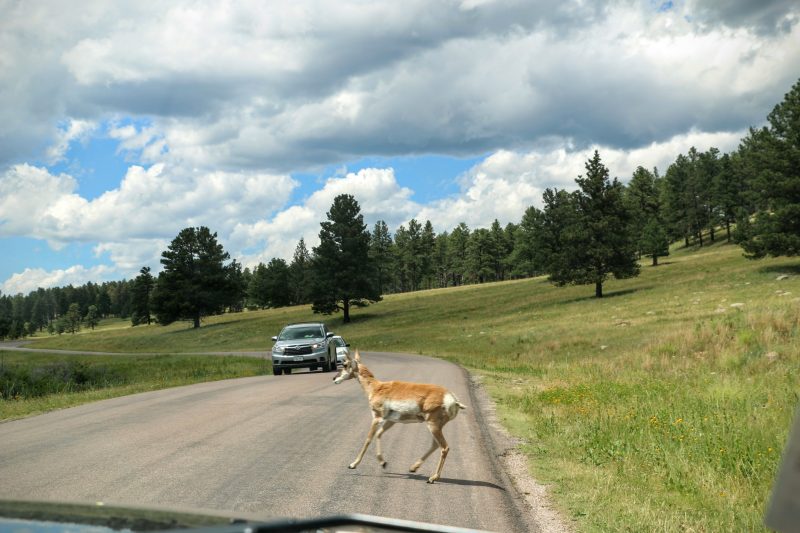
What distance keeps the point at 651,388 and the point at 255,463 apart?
1152cm

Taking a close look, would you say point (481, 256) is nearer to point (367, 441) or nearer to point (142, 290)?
point (142, 290)

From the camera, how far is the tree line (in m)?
52.7

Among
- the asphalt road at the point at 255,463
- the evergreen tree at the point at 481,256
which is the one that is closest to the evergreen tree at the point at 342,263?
the asphalt road at the point at 255,463

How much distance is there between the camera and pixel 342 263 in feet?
237

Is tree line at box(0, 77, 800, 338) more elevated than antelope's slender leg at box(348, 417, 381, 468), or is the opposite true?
tree line at box(0, 77, 800, 338)

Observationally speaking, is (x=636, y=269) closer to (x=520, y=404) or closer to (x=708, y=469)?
(x=520, y=404)

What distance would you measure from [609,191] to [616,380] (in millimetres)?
42052

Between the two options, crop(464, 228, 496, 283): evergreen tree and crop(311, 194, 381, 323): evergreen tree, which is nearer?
crop(311, 194, 381, 323): evergreen tree

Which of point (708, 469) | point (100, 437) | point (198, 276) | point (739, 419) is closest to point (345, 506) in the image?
point (708, 469)

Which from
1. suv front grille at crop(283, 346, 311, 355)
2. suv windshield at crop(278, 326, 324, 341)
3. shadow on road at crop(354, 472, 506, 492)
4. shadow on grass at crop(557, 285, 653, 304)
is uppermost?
suv windshield at crop(278, 326, 324, 341)

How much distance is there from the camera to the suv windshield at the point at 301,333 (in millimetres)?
27469

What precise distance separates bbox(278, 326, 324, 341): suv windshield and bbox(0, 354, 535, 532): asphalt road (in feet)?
38.7

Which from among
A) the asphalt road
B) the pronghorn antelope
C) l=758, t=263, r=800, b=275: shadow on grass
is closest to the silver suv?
the asphalt road

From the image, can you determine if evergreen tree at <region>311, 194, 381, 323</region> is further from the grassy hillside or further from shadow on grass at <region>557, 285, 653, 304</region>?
shadow on grass at <region>557, 285, 653, 304</region>
